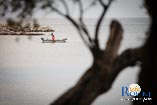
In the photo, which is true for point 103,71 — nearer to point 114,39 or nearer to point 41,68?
point 114,39

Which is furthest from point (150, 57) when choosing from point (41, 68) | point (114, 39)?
point (41, 68)

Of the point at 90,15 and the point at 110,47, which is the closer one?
the point at 110,47

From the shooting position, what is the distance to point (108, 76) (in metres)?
2.08

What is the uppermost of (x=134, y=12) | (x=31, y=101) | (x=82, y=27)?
(x=134, y=12)

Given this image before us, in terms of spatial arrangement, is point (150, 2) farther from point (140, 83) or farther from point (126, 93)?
point (126, 93)

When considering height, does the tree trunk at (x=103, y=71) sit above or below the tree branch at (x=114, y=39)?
below

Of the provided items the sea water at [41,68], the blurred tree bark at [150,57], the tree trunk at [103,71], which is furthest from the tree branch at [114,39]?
the sea water at [41,68]

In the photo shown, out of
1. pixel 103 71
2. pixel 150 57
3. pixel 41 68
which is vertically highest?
pixel 41 68

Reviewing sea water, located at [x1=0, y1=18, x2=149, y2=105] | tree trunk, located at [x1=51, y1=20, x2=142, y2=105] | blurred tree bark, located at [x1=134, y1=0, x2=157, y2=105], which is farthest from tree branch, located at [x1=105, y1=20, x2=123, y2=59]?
sea water, located at [x1=0, y1=18, x2=149, y2=105]

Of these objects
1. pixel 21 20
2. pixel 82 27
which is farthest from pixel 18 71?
pixel 82 27

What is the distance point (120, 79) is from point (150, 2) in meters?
0.74

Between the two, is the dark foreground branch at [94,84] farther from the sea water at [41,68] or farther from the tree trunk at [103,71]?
the sea water at [41,68]

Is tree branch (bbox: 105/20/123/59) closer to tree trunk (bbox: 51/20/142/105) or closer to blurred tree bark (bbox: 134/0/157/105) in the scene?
tree trunk (bbox: 51/20/142/105)

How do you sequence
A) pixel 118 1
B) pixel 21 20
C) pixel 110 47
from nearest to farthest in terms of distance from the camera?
pixel 110 47, pixel 21 20, pixel 118 1
